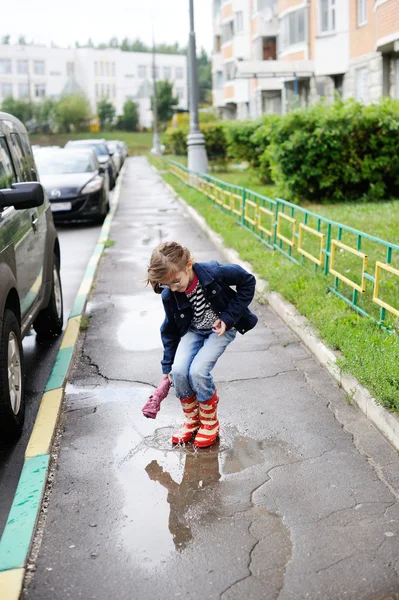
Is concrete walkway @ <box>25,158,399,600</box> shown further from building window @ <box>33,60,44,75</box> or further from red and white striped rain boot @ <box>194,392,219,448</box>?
building window @ <box>33,60,44,75</box>

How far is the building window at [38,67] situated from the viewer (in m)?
122

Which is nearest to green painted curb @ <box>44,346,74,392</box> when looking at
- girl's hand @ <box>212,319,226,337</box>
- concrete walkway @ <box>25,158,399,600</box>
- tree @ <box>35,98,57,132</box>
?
concrete walkway @ <box>25,158,399,600</box>

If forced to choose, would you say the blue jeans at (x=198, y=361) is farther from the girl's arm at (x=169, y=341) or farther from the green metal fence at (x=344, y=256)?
the green metal fence at (x=344, y=256)

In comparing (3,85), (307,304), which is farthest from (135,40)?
(307,304)

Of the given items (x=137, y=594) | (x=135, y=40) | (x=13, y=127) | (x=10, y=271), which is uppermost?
(x=135, y=40)

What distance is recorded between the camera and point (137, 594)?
3213mm

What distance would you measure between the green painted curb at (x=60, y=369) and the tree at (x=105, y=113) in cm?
10033

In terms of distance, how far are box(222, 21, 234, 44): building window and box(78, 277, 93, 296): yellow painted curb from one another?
4825 cm

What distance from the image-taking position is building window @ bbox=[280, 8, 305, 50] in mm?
33031

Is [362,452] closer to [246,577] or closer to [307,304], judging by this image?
[246,577]

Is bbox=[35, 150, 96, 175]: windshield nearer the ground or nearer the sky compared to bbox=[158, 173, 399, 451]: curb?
nearer the sky

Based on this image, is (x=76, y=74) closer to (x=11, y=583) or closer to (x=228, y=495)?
(x=228, y=495)

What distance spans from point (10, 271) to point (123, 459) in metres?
1.47

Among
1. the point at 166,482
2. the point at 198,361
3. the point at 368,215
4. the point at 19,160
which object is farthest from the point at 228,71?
the point at 166,482
